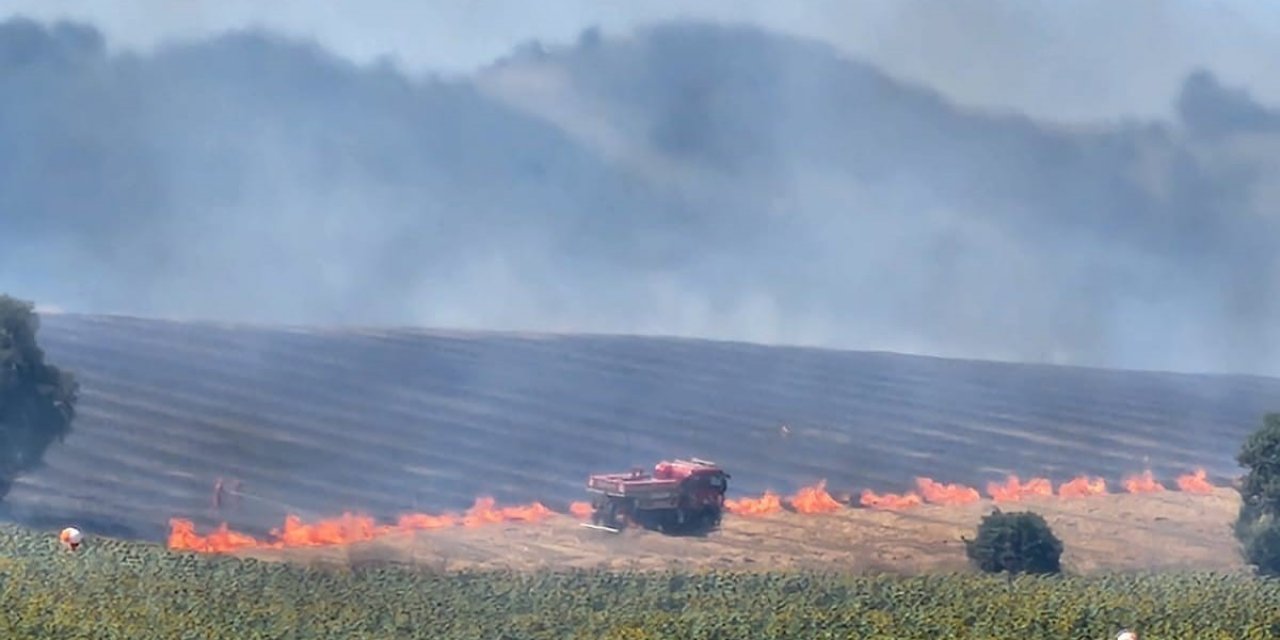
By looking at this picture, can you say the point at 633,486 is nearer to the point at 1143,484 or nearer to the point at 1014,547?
the point at 1014,547

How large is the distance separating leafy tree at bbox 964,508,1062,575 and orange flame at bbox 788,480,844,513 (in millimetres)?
8836

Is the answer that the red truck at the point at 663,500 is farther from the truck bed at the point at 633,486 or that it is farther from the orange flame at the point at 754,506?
the orange flame at the point at 754,506

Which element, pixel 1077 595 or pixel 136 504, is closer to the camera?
pixel 1077 595

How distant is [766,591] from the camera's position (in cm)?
4181

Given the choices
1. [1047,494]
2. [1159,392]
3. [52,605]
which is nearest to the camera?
[52,605]

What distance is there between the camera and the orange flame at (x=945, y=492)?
63.2 m

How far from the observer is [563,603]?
38.9 meters

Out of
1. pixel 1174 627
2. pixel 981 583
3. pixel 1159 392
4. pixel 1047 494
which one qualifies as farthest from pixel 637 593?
pixel 1159 392

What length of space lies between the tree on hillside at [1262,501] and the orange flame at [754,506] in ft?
46.1

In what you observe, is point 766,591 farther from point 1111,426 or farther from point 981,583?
point 1111,426

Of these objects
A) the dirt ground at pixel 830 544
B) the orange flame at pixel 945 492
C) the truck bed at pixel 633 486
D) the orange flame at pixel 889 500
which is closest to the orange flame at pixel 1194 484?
the dirt ground at pixel 830 544

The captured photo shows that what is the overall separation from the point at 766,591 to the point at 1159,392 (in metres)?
45.8

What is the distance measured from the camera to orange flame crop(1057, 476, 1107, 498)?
6453cm

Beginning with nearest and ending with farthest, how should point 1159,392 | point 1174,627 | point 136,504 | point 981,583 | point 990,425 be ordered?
point 1174,627
point 981,583
point 136,504
point 990,425
point 1159,392
